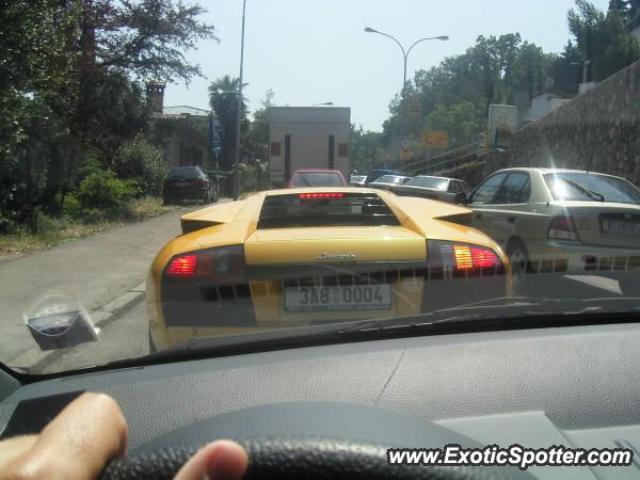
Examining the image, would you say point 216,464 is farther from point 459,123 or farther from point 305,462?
point 459,123

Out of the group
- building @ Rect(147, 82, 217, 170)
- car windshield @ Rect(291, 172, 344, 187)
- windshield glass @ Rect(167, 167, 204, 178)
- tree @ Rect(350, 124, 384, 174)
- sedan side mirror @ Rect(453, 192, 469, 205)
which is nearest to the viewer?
sedan side mirror @ Rect(453, 192, 469, 205)

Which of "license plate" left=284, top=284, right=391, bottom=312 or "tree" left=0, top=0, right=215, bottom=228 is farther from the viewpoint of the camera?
"tree" left=0, top=0, right=215, bottom=228

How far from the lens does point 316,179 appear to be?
15305 mm

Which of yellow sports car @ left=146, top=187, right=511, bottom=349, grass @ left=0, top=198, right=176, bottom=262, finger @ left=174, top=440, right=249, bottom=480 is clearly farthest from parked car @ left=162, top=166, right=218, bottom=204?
finger @ left=174, top=440, right=249, bottom=480

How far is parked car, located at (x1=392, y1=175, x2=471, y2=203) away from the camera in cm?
1438

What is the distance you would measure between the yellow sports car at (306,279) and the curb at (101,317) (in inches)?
34.8

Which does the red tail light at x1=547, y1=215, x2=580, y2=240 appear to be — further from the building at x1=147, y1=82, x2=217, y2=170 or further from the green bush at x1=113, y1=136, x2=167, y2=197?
the building at x1=147, y1=82, x2=217, y2=170

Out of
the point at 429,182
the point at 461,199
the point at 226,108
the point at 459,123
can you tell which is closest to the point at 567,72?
the point at 459,123

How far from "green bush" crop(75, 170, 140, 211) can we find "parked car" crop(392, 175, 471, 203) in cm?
734

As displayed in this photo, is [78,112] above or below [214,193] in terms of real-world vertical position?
above

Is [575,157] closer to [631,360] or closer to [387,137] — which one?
[631,360]

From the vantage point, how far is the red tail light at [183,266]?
3.67 metres

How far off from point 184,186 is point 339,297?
20528 mm

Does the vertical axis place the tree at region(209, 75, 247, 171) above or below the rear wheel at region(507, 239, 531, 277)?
above
